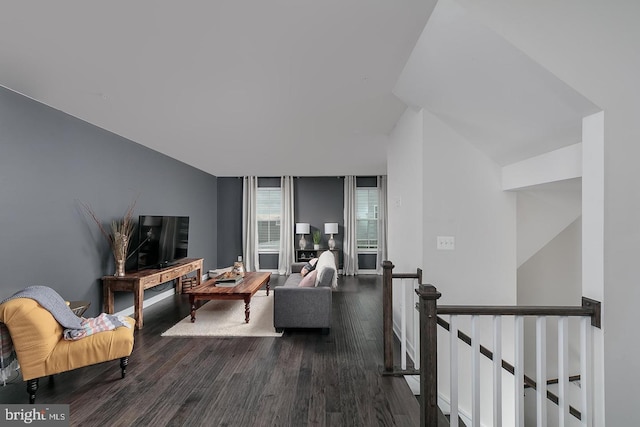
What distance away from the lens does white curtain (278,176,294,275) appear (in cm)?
732

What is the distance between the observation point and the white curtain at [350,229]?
7.28m

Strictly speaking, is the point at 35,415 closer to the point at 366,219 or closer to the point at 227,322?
the point at 227,322

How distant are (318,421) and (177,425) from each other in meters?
0.97

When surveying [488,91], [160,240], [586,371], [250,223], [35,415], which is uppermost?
[488,91]

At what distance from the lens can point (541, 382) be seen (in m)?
1.54

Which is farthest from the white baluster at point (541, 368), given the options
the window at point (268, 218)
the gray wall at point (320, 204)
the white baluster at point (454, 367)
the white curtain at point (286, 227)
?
the window at point (268, 218)

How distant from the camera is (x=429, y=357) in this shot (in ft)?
4.74

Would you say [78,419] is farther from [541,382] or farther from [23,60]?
[541,382]

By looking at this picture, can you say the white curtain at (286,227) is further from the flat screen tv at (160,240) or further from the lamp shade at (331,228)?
the flat screen tv at (160,240)

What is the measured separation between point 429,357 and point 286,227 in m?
6.08

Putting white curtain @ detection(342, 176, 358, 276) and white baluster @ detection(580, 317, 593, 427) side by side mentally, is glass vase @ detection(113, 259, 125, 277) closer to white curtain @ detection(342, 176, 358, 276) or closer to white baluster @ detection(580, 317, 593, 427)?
white baluster @ detection(580, 317, 593, 427)

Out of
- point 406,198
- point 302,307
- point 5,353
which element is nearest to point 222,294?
point 302,307

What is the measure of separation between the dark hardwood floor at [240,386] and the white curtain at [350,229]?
12.7 ft

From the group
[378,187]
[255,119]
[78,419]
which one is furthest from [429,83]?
[378,187]
